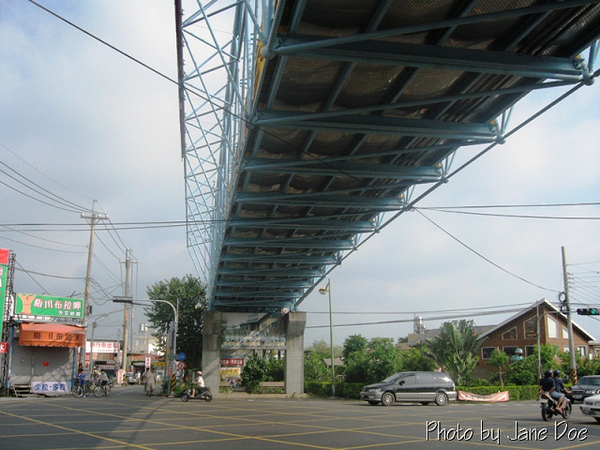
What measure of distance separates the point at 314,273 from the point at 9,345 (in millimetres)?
18583

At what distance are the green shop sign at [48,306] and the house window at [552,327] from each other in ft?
132

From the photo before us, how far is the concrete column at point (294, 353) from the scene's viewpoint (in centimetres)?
4044

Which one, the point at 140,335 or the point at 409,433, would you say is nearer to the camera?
the point at 409,433

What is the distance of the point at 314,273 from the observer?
111 feet

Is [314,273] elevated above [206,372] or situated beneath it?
elevated above

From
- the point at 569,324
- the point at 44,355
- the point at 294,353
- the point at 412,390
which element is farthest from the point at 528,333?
the point at 44,355

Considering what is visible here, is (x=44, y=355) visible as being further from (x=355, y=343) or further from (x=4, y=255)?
(x=355, y=343)

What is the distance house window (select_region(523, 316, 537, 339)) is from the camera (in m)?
52.6

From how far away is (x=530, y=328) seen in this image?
174 feet

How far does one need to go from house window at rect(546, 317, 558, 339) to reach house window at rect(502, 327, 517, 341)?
2.93 metres

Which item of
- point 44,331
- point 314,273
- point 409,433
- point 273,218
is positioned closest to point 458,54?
point 409,433

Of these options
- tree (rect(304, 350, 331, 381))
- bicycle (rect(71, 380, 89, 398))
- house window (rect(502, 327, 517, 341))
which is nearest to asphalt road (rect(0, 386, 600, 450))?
bicycle (rect(71, 380, 89, 398))

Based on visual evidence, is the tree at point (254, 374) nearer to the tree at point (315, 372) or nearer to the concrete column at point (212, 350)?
the concrete column at point (212, 350)

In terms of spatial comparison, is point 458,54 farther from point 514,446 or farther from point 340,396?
point 340,396
